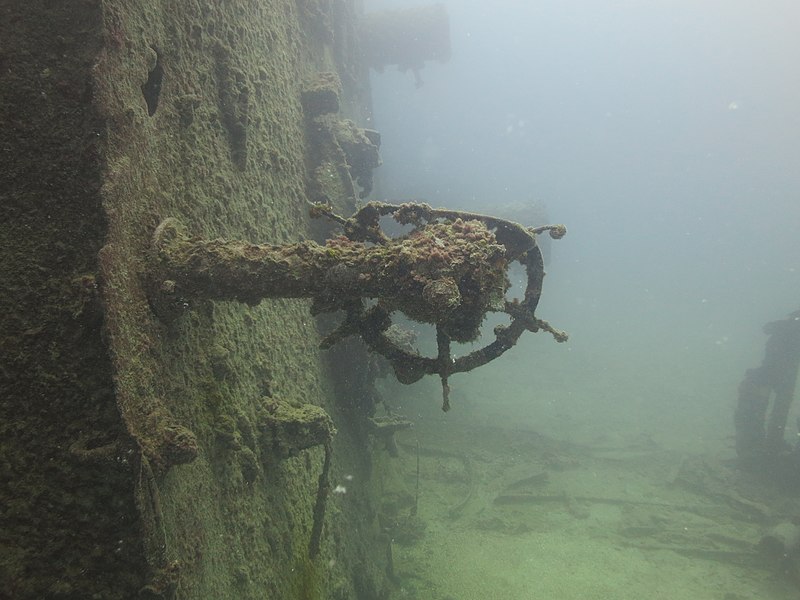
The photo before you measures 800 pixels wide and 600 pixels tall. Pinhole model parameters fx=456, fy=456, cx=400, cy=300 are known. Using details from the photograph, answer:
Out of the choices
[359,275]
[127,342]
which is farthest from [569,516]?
[127,342]

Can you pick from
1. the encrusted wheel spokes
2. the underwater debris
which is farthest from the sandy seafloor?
the underwater debris

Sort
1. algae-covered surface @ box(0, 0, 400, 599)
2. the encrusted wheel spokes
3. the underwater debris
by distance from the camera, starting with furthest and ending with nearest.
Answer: the encrusted wheel spokes < the underwater debris < algae-covered surface @ box(0, 0, 400, 599)

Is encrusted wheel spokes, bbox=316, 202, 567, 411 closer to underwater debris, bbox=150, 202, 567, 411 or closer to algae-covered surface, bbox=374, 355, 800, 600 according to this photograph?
underwater debris, bbox=150, 202, 567, 411

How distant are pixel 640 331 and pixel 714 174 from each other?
162 m

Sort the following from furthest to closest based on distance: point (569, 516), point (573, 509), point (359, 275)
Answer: point (573, 509) < point (569, 516) < point (359, 275)

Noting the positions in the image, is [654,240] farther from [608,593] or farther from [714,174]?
[608,593]

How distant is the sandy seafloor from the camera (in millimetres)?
7109

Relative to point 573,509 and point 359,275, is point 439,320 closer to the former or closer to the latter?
point 359,275

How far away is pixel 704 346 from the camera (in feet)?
156

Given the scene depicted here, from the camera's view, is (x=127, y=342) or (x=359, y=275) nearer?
(x=127, y=342)

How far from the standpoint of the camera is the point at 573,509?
31.5 feet

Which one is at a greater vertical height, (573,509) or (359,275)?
(359,275)

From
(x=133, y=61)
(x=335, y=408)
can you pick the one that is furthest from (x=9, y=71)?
(x=335, y=408)

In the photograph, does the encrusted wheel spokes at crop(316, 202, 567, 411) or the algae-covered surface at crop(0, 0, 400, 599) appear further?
the encrusted wheel spokes at crop(316, 202, 567, 411)
